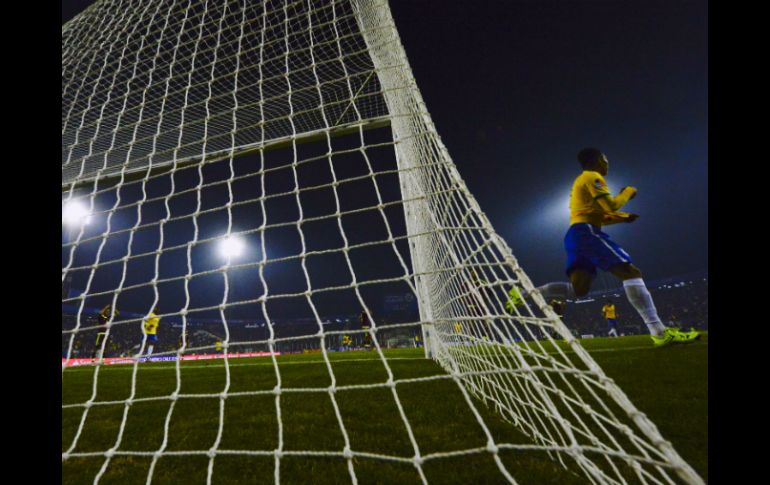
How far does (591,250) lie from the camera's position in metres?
2.70

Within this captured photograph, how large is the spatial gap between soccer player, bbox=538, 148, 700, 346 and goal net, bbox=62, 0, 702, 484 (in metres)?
0.70

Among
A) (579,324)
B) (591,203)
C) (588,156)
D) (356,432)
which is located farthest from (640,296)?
(579,324)

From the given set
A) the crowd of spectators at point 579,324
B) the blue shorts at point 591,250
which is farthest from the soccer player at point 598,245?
the crowd of spectators at point 579,324

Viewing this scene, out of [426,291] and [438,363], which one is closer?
[426,291]

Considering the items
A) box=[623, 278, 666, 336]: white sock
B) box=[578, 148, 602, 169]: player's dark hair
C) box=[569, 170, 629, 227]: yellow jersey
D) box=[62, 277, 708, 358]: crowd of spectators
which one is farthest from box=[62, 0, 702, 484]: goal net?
box=[62, 277, 708, 358]: crowd of spectators

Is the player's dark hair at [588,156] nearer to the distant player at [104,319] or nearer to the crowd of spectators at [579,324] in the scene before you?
the distant player at [104,319]

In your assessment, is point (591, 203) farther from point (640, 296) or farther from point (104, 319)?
point (104, 319)

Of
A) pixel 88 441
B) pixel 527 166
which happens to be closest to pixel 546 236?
pixel 527 166

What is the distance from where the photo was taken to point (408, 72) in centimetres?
175

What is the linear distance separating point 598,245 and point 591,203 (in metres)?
0.33

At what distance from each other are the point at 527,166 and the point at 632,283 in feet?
91.1

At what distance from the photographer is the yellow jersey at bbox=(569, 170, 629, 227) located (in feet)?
8.87

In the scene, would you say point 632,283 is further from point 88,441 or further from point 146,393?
point 146,393

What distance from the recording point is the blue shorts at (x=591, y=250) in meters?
2.62
